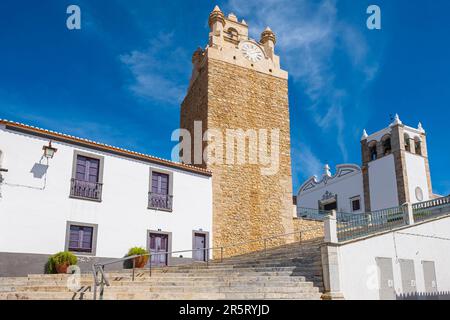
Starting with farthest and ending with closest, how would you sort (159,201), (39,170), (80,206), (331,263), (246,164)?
(246,164)
(159,201)
(80,206)
(39,170)
(331,263)

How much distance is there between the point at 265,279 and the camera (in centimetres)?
1052

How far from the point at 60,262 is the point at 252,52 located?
1415 cm

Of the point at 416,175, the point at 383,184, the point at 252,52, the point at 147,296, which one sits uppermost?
the point at 252,52

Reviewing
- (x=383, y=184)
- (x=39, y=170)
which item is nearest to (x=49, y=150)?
(x=39, y=170)

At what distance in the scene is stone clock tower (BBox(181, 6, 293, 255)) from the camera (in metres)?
17.9

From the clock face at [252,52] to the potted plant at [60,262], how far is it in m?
13.3

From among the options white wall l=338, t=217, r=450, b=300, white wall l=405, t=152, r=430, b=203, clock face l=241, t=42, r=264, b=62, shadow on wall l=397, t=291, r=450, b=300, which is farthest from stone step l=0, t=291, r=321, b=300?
white wall l=405, t=152, r=430, b=203

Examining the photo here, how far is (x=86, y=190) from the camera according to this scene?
1366 cm

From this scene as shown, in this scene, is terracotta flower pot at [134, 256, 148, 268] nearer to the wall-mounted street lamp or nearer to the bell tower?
the wall-mounted street lamp

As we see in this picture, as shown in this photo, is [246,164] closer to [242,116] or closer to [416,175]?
[242,116]
